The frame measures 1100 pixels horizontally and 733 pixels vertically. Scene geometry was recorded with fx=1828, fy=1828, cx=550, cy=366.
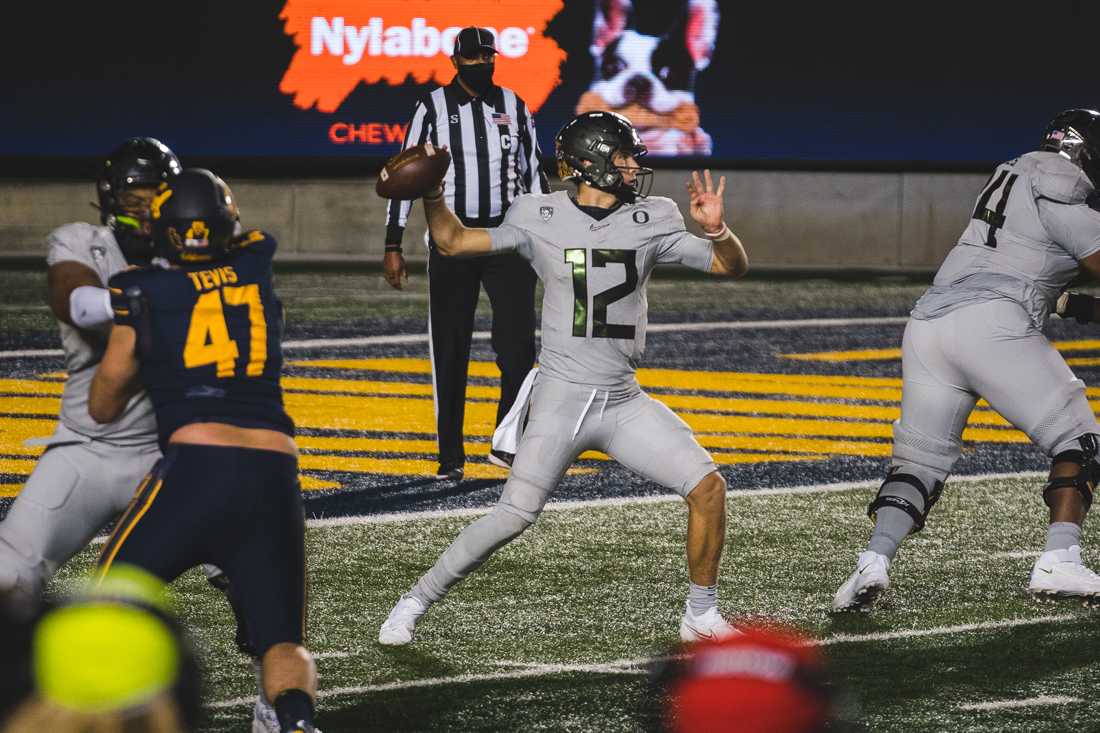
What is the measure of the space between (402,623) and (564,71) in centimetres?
1413

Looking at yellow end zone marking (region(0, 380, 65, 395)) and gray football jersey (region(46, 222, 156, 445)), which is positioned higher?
gray football jersey (region(46, 222, 156, 445))

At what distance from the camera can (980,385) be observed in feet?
20.1

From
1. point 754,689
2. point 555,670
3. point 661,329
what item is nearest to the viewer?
point 754,689

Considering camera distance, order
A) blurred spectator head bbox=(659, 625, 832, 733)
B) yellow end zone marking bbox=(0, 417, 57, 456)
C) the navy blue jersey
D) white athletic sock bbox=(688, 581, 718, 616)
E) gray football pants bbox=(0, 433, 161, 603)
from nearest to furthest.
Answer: blurred spectator head bbox=(659, 625, 832, 733)
the navy blue jersey
gray football pants bbox=(0, 433, 161, 603)
white athletic sock bbox=(688, 581, 718, 616)
yellow end zone marking bbox=(0, 417, 57, 456)

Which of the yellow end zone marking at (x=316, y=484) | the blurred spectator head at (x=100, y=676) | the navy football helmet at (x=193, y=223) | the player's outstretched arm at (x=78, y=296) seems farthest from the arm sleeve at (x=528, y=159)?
the blurred spectator head at (x=100, y=676)

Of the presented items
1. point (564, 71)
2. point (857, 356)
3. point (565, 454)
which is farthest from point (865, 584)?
point (564, 71)

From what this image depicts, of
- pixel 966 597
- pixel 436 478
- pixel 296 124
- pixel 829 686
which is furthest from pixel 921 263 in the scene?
pixel 829 686

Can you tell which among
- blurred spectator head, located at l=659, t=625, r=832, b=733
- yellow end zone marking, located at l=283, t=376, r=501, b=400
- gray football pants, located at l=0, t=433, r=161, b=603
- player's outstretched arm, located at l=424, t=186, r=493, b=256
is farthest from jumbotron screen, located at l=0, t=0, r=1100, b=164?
blurred spectator head, located at l=659, t=625, r=832, b=733

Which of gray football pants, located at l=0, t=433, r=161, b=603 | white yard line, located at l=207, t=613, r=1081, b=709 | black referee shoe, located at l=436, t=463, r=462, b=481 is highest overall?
gray football pants, located at l=0, t=433, r=161, b=603

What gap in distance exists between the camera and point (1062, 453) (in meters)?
6.15

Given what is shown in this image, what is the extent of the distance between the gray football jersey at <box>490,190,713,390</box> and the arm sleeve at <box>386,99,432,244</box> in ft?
8.06

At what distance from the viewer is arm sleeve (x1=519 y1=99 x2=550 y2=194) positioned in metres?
8.52

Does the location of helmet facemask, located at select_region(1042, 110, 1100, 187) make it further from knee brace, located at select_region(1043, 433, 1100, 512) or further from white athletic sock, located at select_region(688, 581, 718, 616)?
white athletic sock, located at select_region(688, 581, 718, 616)

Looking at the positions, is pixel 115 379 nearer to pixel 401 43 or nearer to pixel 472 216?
pixel 472 216
